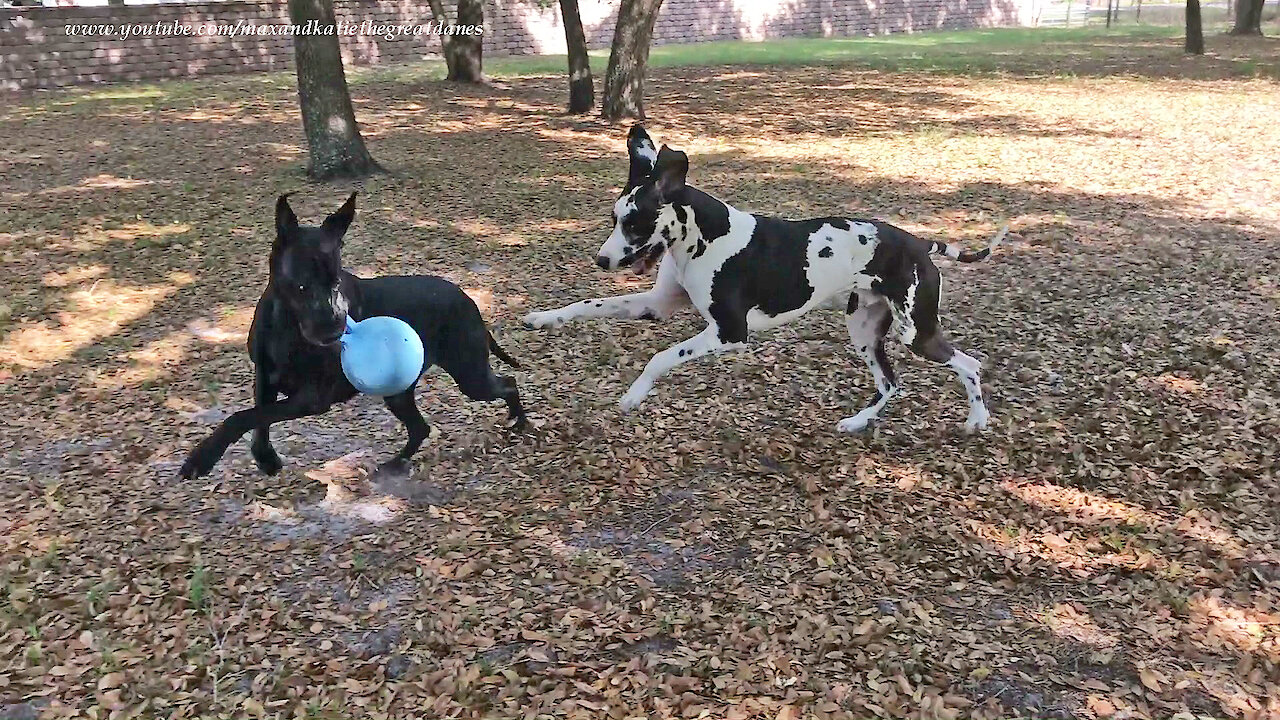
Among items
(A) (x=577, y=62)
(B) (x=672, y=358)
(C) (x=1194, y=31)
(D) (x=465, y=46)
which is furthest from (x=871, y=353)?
(C) (x=1194, y=31)

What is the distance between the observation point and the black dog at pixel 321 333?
4.08 m

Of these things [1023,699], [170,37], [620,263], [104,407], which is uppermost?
[170,37]

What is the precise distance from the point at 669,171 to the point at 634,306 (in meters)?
0.81

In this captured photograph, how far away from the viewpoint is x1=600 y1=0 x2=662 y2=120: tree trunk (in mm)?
15547

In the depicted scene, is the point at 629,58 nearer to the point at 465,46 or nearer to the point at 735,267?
the point at 465,46

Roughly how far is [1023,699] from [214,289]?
288 inches

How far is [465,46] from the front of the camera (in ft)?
70.3

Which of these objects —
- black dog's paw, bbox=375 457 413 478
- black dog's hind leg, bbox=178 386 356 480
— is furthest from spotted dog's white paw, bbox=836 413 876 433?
black dog's hind leg, bbox=178 386 356 480

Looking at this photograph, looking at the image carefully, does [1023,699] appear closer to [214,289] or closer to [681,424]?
[681,424]

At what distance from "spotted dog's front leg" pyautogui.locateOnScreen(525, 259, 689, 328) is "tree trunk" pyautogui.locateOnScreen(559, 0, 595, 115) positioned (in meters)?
11.6

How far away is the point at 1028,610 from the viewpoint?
4.44 m

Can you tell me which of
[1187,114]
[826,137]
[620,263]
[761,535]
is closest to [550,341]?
[620,263]

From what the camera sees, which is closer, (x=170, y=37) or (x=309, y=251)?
(x=309, y=251)

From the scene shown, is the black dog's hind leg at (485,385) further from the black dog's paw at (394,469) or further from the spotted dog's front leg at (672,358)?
the spotted dog's front leg at (672,358)
